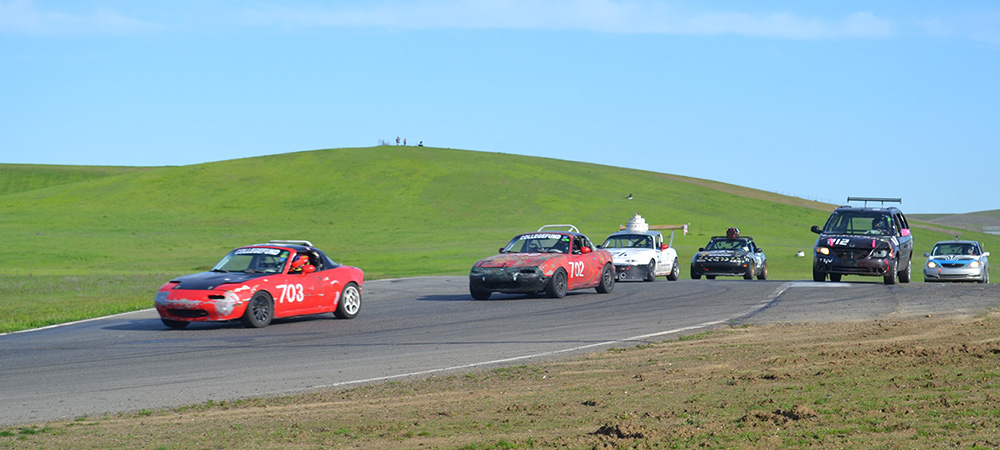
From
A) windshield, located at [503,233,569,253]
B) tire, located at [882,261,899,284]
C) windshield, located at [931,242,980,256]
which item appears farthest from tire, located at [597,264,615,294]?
windshield, located at [931,242,980,256]

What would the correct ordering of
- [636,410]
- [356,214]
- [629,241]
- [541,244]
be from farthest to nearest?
[356,214]
[629,241]
[541,244]
[636,410]

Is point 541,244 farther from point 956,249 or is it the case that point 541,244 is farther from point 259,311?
point 956,249

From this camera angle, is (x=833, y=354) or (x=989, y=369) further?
(x=833, y=354)

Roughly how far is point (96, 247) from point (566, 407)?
51.5m

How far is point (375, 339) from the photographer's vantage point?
48.4 feet

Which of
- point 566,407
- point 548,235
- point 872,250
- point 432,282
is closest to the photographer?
point 566,407

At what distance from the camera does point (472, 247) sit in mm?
54406

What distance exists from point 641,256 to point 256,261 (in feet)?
44.5

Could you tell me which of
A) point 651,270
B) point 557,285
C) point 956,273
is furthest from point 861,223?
point 557,285

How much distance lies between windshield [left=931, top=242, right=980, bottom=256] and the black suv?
5786 millimetres

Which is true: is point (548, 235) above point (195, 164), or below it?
below

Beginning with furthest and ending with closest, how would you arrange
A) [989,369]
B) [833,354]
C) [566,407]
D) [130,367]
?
[130,367] < [833,354] < [989,369] < [566,407]

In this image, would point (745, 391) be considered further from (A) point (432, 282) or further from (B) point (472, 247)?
(B) point (472, 247)

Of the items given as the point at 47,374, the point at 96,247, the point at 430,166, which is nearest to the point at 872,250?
the point at 47,374
